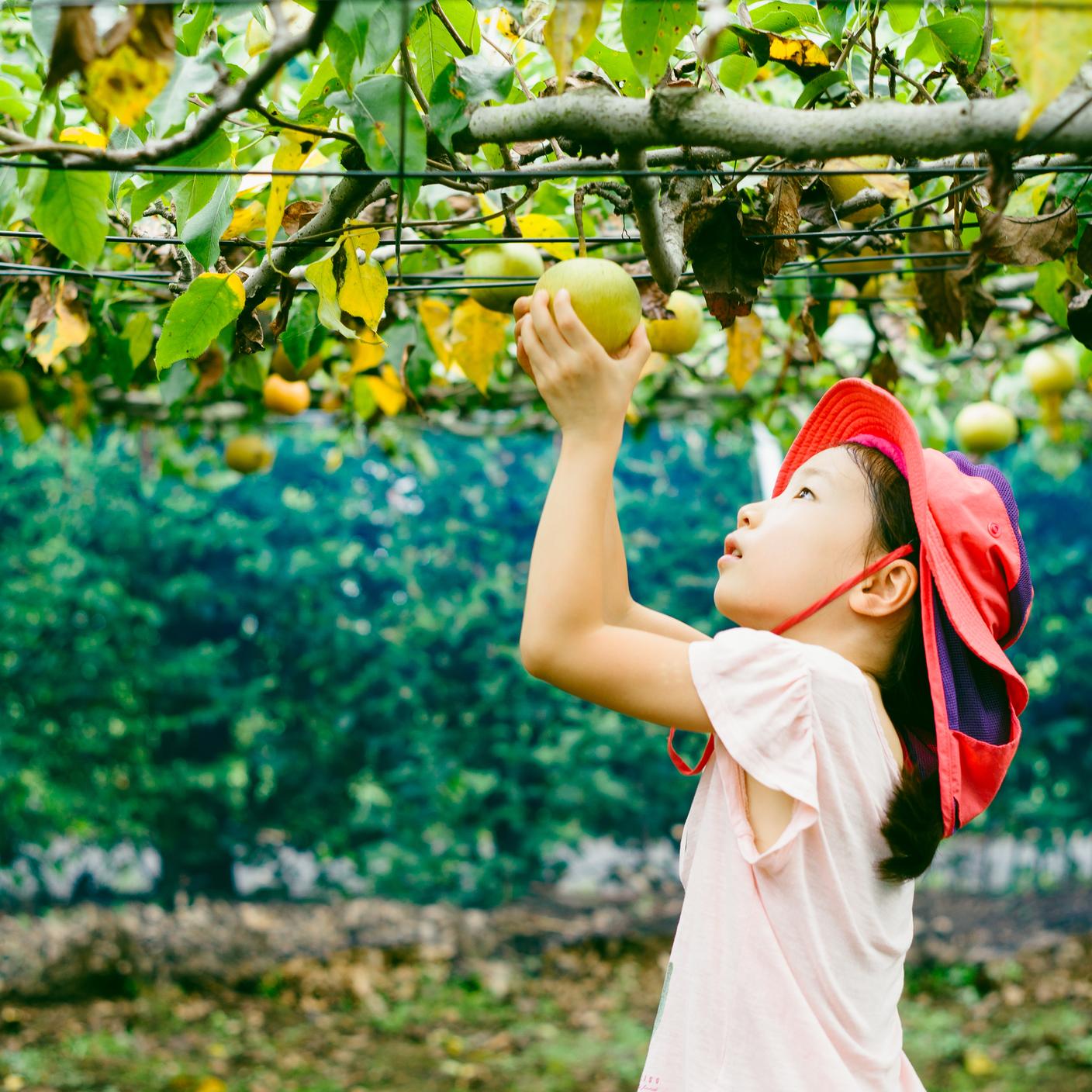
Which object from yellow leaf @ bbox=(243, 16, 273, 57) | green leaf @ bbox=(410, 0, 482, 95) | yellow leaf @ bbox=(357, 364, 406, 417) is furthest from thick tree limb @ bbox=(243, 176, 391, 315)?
yellow leaf @ bbox=(357, 364, 406, 417)

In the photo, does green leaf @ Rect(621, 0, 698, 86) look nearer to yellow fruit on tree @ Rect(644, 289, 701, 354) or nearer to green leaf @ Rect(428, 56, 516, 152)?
green leaf @ Rect(428, 56, 516, 152)

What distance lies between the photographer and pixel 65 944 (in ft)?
12.3

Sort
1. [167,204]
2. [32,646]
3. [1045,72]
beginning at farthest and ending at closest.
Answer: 1. [32,646]
2. [167,204]
3. [1045,72]

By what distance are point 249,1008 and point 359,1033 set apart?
0.43 metres

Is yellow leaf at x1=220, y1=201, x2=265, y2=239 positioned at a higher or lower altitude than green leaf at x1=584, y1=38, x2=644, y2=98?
lower

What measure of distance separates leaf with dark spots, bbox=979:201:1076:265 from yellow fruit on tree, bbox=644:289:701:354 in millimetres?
659

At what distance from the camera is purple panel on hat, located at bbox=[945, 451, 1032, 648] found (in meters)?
1.19

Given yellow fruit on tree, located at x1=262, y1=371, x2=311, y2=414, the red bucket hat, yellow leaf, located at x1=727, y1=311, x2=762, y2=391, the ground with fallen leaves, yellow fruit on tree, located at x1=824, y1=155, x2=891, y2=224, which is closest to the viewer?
the red bucket hat

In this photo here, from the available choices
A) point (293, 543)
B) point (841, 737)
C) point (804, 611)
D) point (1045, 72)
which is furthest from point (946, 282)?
point (293, 543)

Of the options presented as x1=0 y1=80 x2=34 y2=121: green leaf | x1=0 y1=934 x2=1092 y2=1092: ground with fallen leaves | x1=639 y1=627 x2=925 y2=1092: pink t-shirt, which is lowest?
x1=0 y1=934 x2=1092 y2=1092: ground with fallen leaves

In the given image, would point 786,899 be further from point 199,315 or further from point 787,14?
point 787,14

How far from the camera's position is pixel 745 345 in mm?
2078

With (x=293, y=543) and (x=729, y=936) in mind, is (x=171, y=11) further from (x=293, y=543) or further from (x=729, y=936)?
(x=293, y=543)

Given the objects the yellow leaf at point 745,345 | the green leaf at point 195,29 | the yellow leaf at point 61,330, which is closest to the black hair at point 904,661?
the green leaf at point 195,29
